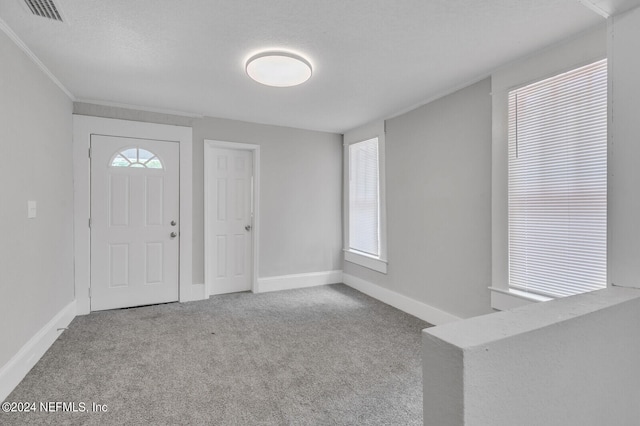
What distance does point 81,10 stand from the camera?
6.17 ft

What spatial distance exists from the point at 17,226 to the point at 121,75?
1489 millimetres

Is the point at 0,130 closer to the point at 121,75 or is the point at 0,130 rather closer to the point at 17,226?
the point at 17,226

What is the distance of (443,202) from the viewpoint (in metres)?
3.20

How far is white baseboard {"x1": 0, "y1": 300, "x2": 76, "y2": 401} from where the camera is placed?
200 cm

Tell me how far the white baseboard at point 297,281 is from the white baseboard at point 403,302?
238mm

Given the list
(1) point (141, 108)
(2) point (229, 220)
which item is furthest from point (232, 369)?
(1) point (141, 108)

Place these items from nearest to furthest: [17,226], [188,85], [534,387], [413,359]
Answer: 1. [534,387]
2. [17,226]
3. [413,359]
4. [188,85]

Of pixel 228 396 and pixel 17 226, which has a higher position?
pixel 17 226

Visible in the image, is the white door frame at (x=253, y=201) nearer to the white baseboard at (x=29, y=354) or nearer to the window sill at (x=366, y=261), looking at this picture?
the window sill at (x=366, y=261)

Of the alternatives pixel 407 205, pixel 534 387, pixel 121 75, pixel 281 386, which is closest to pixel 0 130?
pixel 121 75

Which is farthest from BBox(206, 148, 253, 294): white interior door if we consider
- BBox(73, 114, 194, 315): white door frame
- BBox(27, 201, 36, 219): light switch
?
BBox(27, 201, 36, 219): light switch

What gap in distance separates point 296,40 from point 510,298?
2546 millimetres

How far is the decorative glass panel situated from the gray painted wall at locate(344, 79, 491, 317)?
113 inches

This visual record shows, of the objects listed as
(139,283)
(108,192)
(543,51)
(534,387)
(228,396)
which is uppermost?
(543,51)
